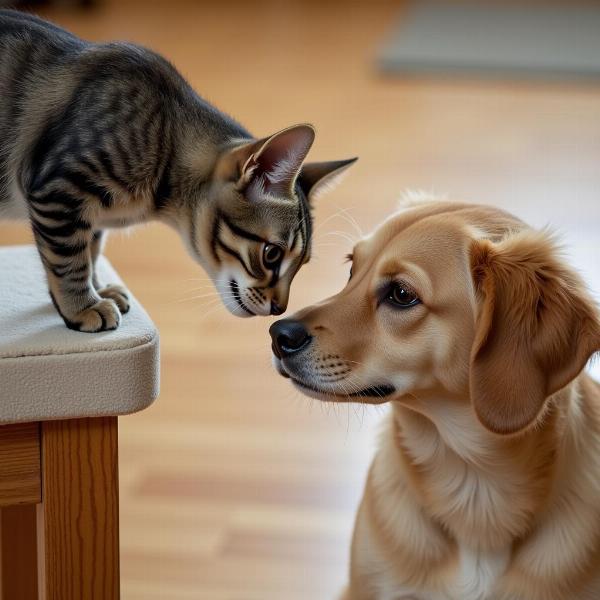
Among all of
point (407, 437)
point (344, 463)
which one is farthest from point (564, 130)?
point (407, 437)

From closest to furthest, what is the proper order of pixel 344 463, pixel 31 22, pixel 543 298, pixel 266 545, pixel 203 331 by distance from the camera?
1. pixel 543 298
2. pixel 31 22
3. pixel 266 545
4. pixel 344 463
5. pixel 203 331

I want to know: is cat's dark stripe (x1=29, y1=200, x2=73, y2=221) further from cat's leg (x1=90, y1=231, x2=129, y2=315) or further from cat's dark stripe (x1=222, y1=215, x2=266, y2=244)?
cat's dark stripe (x1=222, y1=215, x2=266, y2=244)

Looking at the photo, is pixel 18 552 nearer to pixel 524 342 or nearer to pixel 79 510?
pixel 79 510

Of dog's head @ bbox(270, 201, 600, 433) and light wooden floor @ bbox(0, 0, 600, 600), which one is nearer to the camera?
dog's head @ bbox(270, 201, 600, 433)

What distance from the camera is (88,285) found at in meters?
1.49

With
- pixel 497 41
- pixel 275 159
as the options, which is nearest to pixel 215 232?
pixel 275 159

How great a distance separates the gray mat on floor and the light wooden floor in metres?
0.17

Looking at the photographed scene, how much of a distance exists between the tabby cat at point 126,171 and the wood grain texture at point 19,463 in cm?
14

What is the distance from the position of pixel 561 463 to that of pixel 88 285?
65 cm

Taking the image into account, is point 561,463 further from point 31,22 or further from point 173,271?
point 173,271

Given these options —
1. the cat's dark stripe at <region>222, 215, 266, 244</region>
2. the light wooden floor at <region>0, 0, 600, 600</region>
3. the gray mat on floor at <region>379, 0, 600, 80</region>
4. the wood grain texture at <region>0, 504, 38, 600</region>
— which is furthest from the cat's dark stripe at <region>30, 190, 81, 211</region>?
the gray mat on floor at <region>379, 0, 600, 80</region>

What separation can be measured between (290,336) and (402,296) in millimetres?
149

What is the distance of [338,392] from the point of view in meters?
1.48

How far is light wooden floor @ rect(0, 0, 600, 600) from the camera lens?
2145 millimetres
